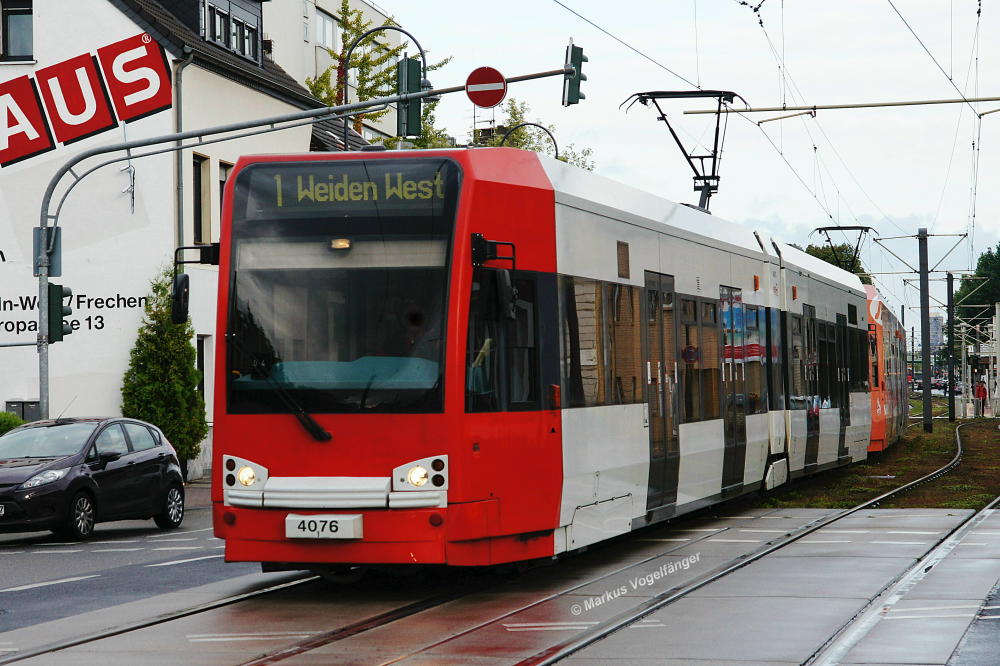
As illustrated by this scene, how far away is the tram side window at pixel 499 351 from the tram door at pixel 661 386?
2698mm

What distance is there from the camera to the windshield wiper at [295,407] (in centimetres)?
1104

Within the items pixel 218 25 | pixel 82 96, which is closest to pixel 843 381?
pixel 82 96

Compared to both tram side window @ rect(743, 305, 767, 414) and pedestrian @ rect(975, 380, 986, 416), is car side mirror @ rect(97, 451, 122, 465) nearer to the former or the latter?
tram side window @ rect(743, 305, 767, 414)

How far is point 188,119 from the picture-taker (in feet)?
108

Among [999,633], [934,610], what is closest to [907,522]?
[934,610]

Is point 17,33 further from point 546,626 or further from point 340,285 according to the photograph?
point 546,626

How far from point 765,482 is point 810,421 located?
3.52 m

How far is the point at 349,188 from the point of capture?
1139cm

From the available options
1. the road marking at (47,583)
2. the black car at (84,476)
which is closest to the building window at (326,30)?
the black car at (84,476)

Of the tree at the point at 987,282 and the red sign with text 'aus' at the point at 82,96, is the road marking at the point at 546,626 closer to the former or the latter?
the red sign with text 'aus' at the point at 82,96

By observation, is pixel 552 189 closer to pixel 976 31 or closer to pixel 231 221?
pixel 231 221

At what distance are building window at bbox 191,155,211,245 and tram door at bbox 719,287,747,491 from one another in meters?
18.3

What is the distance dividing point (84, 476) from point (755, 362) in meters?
8.26

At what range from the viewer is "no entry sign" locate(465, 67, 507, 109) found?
22078mm
